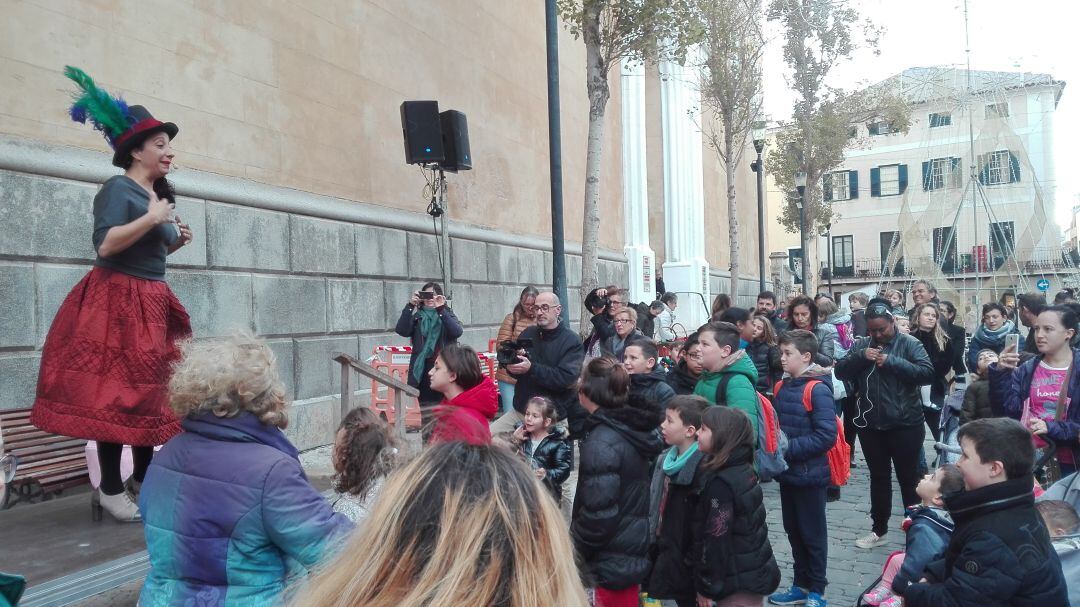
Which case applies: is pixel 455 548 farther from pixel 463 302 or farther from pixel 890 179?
pixel 890 179

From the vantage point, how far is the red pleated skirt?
3.97 metres

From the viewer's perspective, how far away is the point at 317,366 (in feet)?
30.3

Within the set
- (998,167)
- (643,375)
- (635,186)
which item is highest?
(998,167)

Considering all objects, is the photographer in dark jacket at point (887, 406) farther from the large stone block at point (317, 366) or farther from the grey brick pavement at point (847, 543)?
the large stone block at point (317, 366)

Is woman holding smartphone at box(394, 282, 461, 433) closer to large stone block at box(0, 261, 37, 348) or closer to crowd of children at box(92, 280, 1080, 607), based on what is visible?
crowd of children at box(92, 280, 1080, 607)

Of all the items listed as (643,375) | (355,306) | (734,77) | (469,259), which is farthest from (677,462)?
(734,77)

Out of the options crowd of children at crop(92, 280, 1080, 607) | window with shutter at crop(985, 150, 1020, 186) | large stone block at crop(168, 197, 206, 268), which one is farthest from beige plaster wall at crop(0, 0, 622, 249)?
window with shutter at crop(985, 150, 1020, 186)

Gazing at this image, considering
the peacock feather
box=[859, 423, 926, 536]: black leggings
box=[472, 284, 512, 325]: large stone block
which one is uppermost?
the peacock feather

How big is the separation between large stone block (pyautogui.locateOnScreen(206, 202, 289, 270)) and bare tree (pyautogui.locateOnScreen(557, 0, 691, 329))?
187 inches

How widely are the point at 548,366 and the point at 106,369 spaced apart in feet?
10.2

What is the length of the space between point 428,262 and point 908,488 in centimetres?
703

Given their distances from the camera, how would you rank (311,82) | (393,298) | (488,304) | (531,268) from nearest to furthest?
(311,82), (393,298), (488,304), (531,268)

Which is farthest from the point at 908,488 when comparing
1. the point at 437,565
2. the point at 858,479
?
the point at 437,565

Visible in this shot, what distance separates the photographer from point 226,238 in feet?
26.6
